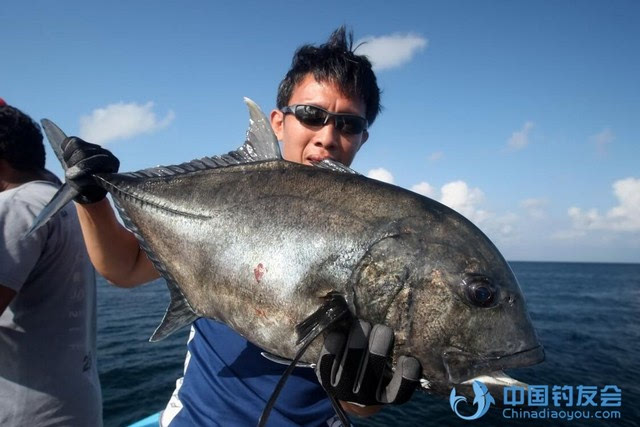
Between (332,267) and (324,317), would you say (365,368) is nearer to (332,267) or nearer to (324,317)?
(324,317)

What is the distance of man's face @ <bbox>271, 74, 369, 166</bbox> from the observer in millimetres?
3170

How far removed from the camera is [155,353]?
15883mm

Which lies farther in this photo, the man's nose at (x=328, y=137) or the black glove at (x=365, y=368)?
the man's nose at (x=328, y=137)

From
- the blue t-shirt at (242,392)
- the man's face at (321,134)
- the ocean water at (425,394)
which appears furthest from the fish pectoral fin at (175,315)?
the ocean water at (425,394)

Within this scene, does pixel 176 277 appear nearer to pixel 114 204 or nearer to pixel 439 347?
pixel 114 204

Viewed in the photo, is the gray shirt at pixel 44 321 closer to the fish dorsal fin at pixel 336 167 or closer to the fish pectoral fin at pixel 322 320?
the fish pectoral fin at pixel 322 320

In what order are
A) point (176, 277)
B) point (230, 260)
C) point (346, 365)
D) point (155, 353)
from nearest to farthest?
point (346, 365) < point (230, 260) < point (176, 277) < point (155, 353)

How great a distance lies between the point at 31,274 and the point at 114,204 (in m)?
0.98

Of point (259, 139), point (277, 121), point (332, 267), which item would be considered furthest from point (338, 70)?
point (332, 267)

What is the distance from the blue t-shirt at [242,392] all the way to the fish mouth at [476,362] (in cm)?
104

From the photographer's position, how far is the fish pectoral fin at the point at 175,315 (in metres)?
2.45

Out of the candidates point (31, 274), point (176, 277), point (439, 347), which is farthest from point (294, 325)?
point (31, 274)

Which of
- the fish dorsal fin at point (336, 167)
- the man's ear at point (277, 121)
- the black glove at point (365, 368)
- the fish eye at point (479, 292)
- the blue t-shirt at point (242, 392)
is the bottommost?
the blue t-shirt at point (242, 392)

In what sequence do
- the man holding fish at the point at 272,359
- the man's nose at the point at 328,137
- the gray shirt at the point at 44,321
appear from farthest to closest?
the man's nose at the point at 328,137 → the gray shirt at the point at 44,321 → the man holding fish at the point at 272,359
